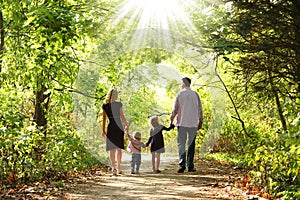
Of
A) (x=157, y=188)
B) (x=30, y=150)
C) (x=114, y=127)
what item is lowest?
(x=157, y=188)

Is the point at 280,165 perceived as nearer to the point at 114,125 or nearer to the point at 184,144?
the point at 184,144

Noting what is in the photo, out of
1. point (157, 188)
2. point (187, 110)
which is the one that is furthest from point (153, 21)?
point (157, 188)

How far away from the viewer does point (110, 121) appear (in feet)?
33.7

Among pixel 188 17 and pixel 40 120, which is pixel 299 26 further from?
pixel 40 120

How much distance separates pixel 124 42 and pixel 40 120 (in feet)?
10.5

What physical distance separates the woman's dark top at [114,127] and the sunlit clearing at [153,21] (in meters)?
2.62

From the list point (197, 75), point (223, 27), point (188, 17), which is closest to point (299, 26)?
point (223, 27)

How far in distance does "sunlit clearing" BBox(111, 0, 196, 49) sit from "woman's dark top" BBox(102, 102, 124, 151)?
8.60ft

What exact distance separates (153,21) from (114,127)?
3737 mm

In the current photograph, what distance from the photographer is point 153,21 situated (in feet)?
40.6

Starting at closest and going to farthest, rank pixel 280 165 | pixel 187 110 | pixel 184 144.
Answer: pixel 280 165 < pixel 184 144 < pixel 187 110

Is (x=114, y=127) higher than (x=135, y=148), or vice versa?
(x=114, y=127)

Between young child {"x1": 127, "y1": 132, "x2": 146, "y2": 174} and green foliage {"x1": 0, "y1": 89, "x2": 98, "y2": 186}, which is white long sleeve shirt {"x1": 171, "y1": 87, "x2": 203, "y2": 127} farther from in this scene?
green foliage {"x1": 0, "y1": 89, "x2": 98, "y2": 186}

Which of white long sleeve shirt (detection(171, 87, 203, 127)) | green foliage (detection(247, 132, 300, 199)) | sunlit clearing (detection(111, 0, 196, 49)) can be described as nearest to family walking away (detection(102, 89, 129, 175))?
white long sleeve shirt (detection(171, 87, 203, 127))
